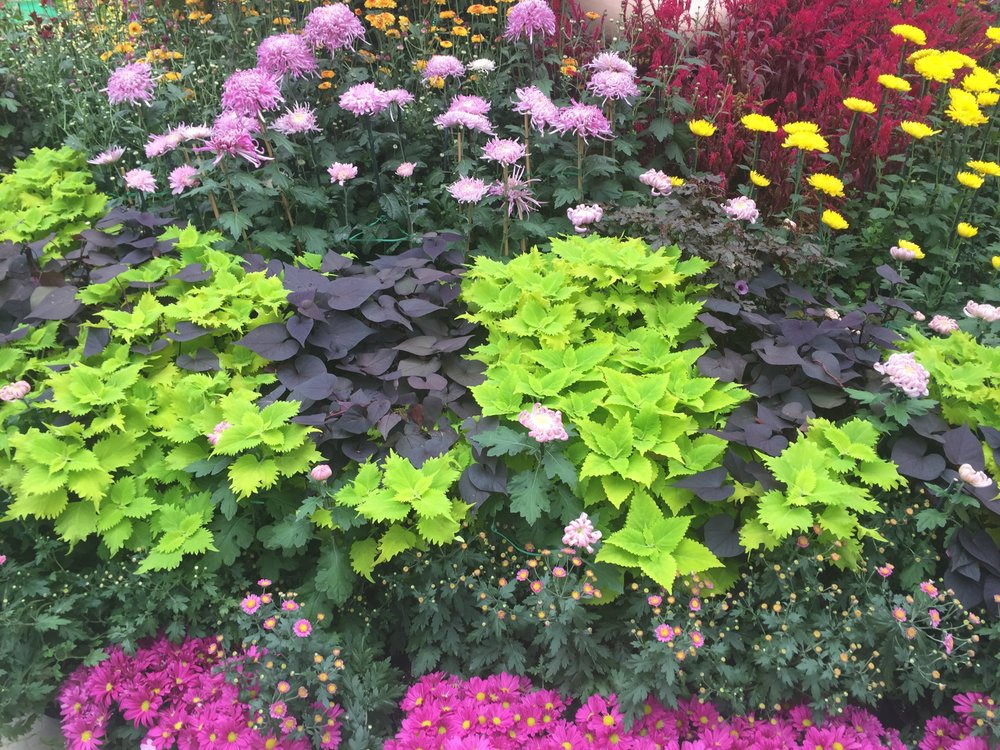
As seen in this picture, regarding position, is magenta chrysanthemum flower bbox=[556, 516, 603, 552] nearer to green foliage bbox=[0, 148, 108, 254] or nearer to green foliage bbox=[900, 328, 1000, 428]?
green foliage bbox=[900, 328, 1000, 428]

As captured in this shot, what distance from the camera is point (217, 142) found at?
2525 mm

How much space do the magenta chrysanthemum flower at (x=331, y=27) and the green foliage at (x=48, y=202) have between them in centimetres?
116

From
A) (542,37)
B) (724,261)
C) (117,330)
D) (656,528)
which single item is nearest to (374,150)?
(542,37)

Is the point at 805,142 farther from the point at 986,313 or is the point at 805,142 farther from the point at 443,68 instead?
the point at 443,68

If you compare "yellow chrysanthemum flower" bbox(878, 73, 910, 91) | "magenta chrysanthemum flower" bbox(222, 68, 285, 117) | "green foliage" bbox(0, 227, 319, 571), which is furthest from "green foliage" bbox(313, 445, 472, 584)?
"yellow chrysanthemum flower" bbox(878, 73, 910, 91)

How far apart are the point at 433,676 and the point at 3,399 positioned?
1506 mm

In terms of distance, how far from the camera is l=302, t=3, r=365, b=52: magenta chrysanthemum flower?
289 cm

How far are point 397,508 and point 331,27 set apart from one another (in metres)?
2.14

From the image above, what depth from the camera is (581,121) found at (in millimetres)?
2807

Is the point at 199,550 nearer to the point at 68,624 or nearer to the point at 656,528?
the point at 68,624

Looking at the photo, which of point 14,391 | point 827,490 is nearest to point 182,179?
point 14,391

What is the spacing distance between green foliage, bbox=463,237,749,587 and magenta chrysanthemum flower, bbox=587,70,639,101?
750mm

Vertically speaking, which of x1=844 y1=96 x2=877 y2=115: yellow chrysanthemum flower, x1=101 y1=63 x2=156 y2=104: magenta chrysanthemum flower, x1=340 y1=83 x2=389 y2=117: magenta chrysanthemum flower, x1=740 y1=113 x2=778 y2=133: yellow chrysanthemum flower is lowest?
x1=740 y1=113 x2=778 y2=133: yellow chrysanthemum flower

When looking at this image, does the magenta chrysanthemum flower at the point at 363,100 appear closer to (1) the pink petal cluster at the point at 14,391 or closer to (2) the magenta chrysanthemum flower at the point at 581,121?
(2) the magenta chrysanthemum flower at the point at 581,121
